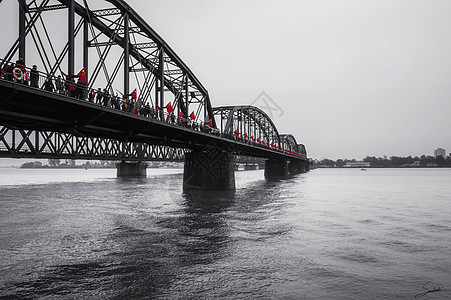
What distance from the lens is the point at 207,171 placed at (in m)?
50.1

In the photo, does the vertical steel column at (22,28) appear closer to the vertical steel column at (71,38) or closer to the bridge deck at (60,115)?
the vertical steel column at (71,38)

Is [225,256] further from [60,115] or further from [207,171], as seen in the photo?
[207,171]

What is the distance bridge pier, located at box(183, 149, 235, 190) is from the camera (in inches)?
1954

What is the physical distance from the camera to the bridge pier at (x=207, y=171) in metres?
49.6

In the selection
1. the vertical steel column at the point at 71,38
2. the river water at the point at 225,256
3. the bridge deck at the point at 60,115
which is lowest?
the river water at the point at 225,256

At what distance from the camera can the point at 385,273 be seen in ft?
44.1

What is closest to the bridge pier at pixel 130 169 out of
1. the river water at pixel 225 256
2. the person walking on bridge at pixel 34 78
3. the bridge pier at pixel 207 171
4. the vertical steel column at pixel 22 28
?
the bridge pier at pixel 207 171

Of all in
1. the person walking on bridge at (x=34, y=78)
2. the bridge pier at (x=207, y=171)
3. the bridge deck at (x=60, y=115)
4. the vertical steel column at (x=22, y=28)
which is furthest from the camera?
the bridge pier at (x=207, y=171)

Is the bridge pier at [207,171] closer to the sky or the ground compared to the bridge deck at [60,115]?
closer to the ground

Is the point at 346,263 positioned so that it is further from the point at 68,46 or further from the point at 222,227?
the point at 68,46

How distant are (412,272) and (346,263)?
2568 mm

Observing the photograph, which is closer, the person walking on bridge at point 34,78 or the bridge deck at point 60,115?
the bridge deck at point 60,115

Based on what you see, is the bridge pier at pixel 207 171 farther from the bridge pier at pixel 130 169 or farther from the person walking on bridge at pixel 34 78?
the bridge pier at pixel 130 169

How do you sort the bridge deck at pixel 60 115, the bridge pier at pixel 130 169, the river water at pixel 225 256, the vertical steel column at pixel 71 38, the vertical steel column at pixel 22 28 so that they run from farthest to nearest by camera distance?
1. the bridge pier at pixel 130 169
2. the vertical steel column at pixel 71 38
3. the vertical steel column at pixel 22 28
4. the bridge deck at pixel 60 115
5. the river water at pixel 225 256
